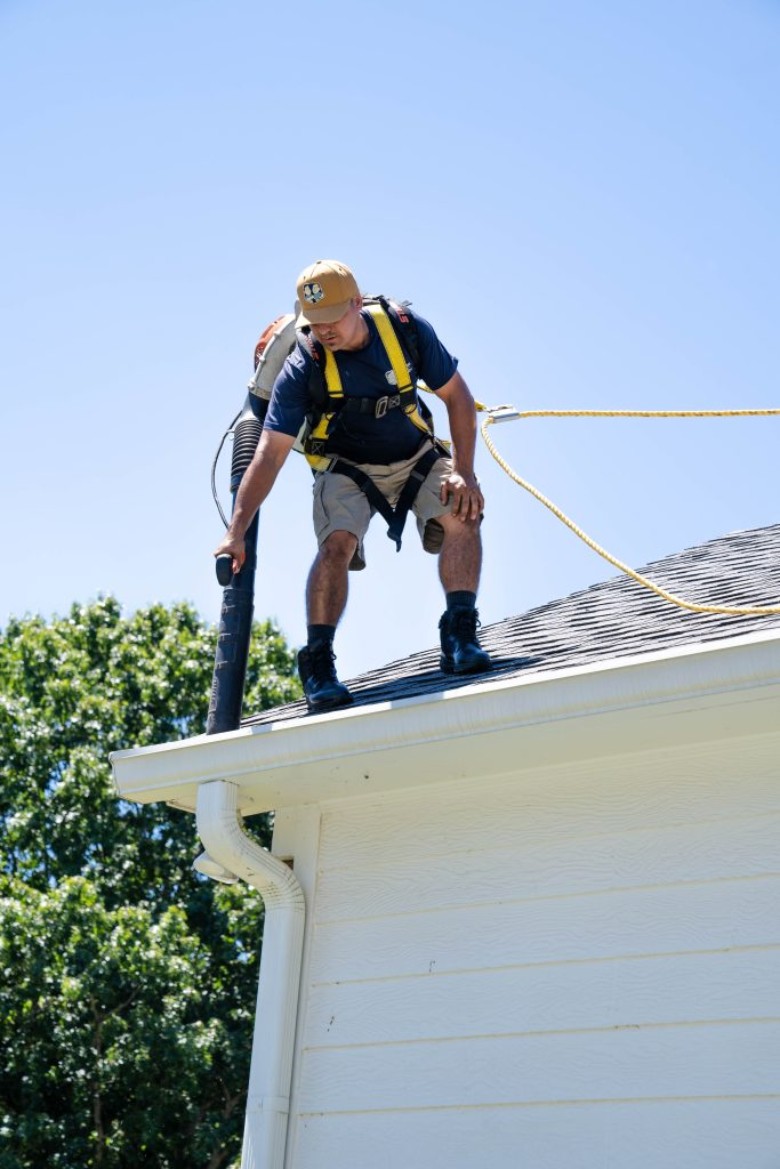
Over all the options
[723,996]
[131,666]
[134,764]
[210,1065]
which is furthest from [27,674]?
[723,996]

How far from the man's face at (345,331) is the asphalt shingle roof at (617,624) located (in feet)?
3.95

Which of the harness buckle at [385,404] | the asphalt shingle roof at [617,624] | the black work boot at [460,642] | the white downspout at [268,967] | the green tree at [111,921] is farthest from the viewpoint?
the green tree at [111,921]

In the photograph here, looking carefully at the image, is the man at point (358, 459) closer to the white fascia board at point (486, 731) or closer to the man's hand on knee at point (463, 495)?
the man's hand on knee at point (463, 495)

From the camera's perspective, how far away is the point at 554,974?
12.6 ft

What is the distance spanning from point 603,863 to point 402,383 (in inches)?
72.0

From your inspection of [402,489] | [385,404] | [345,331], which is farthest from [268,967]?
[345,331]

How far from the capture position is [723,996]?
356cm

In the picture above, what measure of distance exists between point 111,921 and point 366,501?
42.5ft

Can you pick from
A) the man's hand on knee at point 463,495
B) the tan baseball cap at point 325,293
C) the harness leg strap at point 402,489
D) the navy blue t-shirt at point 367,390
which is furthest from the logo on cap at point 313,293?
the man's hand on knee at point 463,495

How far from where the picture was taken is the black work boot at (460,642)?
468cm

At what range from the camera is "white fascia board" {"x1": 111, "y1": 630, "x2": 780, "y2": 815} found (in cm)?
360

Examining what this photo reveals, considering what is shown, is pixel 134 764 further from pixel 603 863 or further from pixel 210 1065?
pixel 210 1065

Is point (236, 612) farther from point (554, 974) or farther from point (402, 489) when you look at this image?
point (554, 974)

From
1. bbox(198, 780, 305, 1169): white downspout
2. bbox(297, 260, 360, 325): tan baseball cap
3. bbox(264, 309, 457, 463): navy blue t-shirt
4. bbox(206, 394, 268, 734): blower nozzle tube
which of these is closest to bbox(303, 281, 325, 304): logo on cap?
bbox(297, 260, 360, 325): tan baseball cap
